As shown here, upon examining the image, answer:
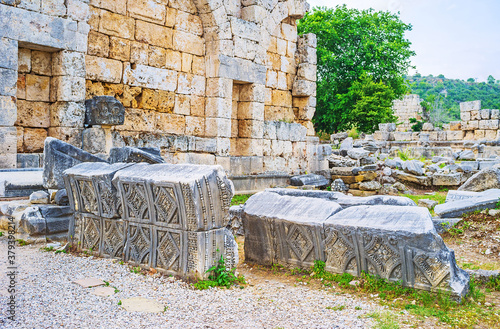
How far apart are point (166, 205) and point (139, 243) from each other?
2.11 ft

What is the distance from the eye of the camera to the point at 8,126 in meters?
7.25

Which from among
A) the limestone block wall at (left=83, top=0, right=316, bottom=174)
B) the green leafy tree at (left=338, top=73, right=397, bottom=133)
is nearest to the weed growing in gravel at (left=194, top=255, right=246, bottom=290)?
the limestone block wall at (left=83, top=0, right=316, bottom=174)

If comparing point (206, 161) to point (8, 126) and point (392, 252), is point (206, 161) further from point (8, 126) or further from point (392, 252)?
point (392, 252)

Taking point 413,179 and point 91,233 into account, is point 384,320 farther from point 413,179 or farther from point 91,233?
point 413,179

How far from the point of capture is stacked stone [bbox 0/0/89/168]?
728 cm

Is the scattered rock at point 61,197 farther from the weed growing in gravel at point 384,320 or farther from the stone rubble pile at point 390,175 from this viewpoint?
the stone rubble pile at point 390,175

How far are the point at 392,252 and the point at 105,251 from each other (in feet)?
9.90

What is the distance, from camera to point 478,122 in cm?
2445

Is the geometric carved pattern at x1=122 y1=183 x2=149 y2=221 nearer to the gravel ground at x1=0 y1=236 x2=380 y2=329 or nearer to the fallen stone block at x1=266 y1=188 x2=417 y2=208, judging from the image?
the gravel ground at x1=0 y1=236 x2=380 y2=329

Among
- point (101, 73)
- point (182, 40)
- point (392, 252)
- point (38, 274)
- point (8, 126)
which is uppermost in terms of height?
point (182, 40)

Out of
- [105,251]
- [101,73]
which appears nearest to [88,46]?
[101,73]

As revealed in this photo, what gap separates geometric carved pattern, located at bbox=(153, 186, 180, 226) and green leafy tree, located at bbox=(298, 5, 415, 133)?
88.2 ft

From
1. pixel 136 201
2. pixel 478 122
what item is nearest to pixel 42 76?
pixel 136 201

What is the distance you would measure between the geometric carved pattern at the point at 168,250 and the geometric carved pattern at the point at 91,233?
992 mm
